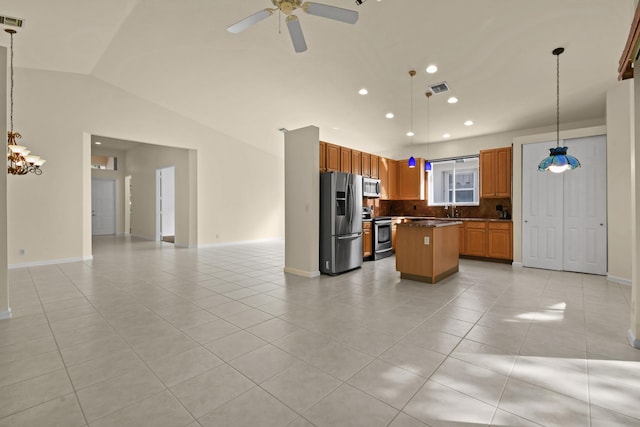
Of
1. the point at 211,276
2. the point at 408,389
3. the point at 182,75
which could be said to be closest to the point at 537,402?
the point at 408,389

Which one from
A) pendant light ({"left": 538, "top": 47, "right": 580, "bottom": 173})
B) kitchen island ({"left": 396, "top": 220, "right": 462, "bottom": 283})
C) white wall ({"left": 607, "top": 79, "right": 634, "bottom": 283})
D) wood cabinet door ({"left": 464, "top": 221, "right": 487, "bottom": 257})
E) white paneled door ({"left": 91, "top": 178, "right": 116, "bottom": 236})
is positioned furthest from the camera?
Result: white paneled door ({"left": 91, "top": 178, "right": 116, "bottom": 236})

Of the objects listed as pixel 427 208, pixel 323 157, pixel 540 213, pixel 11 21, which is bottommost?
pixel 540 213

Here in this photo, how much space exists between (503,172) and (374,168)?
108 inches

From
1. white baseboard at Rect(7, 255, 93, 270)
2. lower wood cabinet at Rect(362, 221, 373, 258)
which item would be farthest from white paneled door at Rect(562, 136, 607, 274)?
white baseboard at Rect(7, 255, 93, 270)

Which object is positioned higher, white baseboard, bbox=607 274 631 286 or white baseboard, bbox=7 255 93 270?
white baseboard, bbox=7 255 93 270

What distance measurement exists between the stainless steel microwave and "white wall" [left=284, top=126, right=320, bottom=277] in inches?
76.4

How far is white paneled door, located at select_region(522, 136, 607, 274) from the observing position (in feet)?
16.3

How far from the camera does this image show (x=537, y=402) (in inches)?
67.2

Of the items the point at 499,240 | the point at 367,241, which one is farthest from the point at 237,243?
the point at 499,240

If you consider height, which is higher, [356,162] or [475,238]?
[356,162]

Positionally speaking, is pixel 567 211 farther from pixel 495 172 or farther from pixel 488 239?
pixel 495 172

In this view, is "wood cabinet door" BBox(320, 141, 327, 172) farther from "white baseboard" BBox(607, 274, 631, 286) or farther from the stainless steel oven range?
"white baseboard" BBox(607, 274, 631, 286)

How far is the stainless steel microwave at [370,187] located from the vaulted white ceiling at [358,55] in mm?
1456

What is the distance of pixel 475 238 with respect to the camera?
6.42 m
